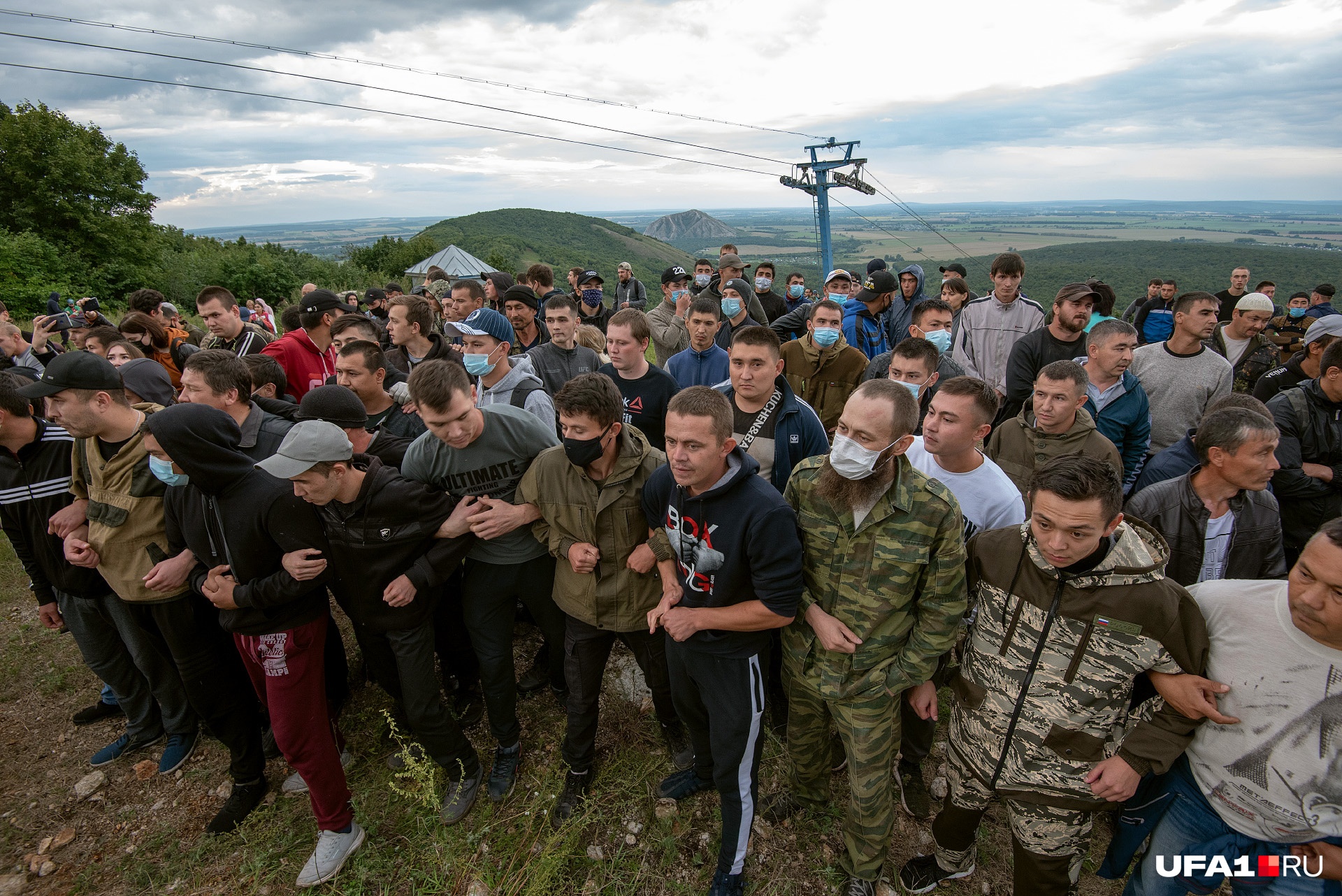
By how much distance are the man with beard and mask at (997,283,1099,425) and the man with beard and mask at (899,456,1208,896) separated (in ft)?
9.53

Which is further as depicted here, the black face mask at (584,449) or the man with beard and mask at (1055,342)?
the man with beard and mask at (1055,342)

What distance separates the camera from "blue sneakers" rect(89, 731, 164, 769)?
376cm

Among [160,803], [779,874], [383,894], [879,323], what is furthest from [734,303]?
[160,803]

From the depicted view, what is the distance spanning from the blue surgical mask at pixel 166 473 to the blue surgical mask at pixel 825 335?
4.34 metres

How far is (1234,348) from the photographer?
616cm

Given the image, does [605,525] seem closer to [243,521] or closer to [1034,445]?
[243,521]

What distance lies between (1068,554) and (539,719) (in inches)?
130

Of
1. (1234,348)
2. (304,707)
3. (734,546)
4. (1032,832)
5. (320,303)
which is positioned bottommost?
(1032,832)

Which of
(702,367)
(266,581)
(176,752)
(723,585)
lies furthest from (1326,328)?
(176,752)

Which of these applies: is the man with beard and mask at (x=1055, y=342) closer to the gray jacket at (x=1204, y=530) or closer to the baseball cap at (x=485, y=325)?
the gray jacket at (x=1204, y=530)

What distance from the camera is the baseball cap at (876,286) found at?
6.57m

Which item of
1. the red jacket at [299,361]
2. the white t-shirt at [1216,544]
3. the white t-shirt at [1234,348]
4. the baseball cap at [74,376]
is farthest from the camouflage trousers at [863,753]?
the white t-shirt at [1234,348]

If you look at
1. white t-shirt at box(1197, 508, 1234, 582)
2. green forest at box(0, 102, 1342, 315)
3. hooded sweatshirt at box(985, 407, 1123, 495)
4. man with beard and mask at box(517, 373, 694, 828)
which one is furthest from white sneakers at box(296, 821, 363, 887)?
green forest at box(0, 102, 1342, 315)

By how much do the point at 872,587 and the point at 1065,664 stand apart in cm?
77
